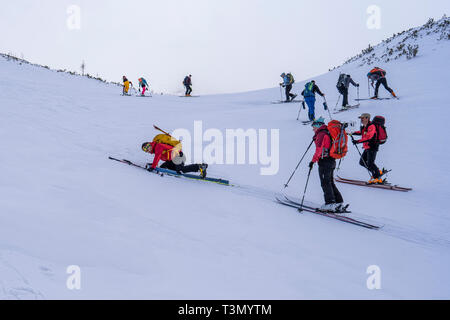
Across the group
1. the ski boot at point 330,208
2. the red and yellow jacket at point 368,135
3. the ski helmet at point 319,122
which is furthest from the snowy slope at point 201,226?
→ the ski helmet at point 319,122

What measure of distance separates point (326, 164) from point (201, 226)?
2764mm

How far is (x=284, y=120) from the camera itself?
1191 cm

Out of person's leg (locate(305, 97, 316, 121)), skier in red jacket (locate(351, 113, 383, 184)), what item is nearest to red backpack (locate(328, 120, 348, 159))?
skier in red jacket (locate(351, 113, 383, 184))

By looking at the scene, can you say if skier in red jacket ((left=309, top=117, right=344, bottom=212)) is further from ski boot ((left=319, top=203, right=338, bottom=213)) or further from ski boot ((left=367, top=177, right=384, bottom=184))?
ski boot ((left=367, top=177, right=384, bottom=184))


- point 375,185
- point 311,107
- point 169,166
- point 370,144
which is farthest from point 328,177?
point 311,107

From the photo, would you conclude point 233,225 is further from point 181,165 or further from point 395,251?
point 181,165

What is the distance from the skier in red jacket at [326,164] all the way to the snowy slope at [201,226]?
0.49 m

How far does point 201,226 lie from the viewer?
12.7 feet

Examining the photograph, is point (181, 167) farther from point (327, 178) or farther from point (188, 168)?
point (327, 178)

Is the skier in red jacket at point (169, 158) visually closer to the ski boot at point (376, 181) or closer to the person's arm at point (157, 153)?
the person's arm at point (157, 153)

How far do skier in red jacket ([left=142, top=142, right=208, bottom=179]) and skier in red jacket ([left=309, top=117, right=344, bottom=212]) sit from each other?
107 inches

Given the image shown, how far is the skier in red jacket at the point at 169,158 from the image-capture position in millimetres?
6312

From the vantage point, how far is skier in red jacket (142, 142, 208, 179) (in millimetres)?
6312
